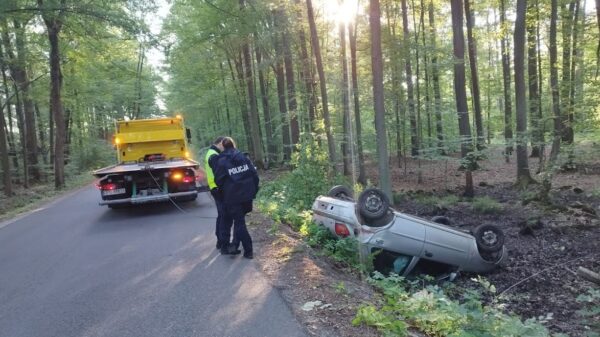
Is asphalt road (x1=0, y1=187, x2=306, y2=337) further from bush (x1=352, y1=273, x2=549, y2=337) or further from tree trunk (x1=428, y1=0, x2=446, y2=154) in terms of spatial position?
tree trunk (x1=428, y1=0, x2=446, y2=154)

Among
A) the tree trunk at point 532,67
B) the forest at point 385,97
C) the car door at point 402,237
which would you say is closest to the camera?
the car door at point 402,237

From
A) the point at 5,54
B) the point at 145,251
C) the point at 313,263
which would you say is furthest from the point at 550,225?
the point at 5,54

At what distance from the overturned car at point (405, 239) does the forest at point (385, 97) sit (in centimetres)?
66

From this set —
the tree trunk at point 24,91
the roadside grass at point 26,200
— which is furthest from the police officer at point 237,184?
the tree trunk at point 24,91

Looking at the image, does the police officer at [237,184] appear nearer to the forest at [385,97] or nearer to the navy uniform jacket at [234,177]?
the navy uniform jacket at [234,177]

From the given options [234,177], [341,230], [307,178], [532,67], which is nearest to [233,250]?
[234,177]

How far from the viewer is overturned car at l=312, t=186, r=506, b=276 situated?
22.4ft

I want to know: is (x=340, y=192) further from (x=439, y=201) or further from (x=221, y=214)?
(x=439, y=201)

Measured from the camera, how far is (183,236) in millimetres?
8391

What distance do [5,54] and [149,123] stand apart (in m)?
12.9

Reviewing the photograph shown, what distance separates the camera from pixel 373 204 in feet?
22.6

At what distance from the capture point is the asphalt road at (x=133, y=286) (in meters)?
4.50

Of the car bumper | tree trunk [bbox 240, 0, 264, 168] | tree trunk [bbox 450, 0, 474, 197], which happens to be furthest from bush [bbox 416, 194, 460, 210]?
tree trunk [bbox 240, 0, 264, 168]

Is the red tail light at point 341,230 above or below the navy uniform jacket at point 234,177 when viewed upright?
below
